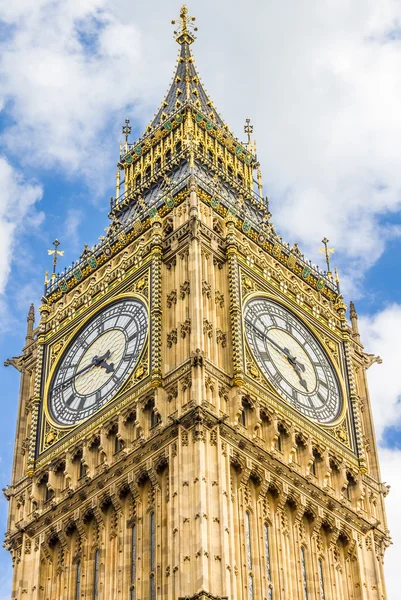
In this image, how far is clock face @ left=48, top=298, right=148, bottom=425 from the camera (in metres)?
48.1

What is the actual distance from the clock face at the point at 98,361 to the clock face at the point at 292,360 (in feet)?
12.3

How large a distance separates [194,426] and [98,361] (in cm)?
691

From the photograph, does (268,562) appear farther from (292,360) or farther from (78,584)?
(292,360)

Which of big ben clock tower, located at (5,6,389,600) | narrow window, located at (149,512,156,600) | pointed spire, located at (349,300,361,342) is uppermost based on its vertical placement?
pointed spire, located at (349,300,361,342)

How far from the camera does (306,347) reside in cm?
5131

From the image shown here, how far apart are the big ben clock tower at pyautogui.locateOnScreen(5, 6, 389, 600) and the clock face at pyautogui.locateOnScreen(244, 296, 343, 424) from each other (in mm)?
74

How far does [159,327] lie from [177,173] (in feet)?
39.2

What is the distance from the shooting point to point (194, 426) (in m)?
43.6

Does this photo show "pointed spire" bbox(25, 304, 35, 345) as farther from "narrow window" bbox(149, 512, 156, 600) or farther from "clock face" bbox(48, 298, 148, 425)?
"narrow window" bbox(149, 512, 156, 600)

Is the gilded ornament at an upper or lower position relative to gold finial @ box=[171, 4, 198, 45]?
lower

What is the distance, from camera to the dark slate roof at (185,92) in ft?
211

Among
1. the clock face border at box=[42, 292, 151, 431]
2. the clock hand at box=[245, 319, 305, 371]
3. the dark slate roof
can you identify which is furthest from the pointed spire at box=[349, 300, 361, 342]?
the dark slate roof

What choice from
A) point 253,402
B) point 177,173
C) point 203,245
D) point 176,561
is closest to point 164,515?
point 176,561

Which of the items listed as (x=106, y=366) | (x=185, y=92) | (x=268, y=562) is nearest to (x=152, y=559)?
(x=268, y=562)
